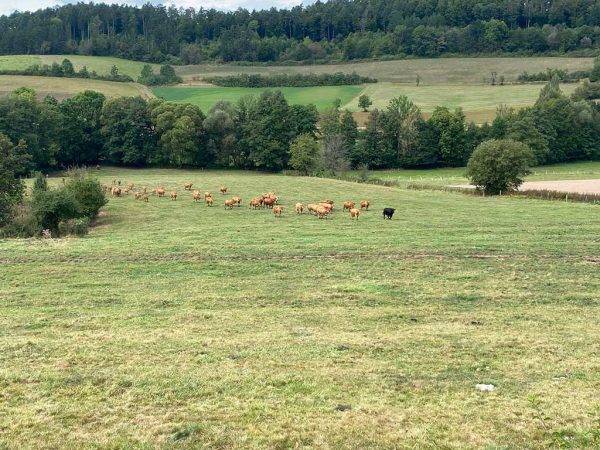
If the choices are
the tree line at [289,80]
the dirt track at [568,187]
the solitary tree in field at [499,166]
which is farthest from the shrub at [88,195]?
the tree line at [289,80]

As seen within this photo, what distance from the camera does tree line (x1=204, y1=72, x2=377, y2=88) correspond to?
146000 mm

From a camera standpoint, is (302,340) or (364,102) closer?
(302,340)

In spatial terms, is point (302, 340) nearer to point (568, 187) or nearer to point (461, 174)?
point (568, 187)

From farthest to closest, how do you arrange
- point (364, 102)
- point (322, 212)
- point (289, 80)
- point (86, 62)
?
point (86, 62), point (289, 80), point (364, 102), point (322, 212)

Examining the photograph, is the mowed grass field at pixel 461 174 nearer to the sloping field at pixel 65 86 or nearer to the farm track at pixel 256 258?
the farm track at pixel 256 258

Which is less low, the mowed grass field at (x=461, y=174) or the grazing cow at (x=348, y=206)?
the grazing cow at (x=348, y=206)

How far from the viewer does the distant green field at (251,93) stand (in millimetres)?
128250

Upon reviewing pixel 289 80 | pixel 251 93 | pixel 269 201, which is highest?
pixel 289 80

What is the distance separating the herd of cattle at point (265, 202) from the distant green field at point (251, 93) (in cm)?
7001

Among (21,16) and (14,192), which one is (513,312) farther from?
(21,16)

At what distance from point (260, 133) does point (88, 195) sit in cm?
4945

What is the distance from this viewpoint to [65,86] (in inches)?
4761

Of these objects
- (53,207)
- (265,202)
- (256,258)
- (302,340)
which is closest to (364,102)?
(265,202)

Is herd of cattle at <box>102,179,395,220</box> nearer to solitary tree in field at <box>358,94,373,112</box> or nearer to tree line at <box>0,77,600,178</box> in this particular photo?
tree line at <box>0,77,600,178</box>
